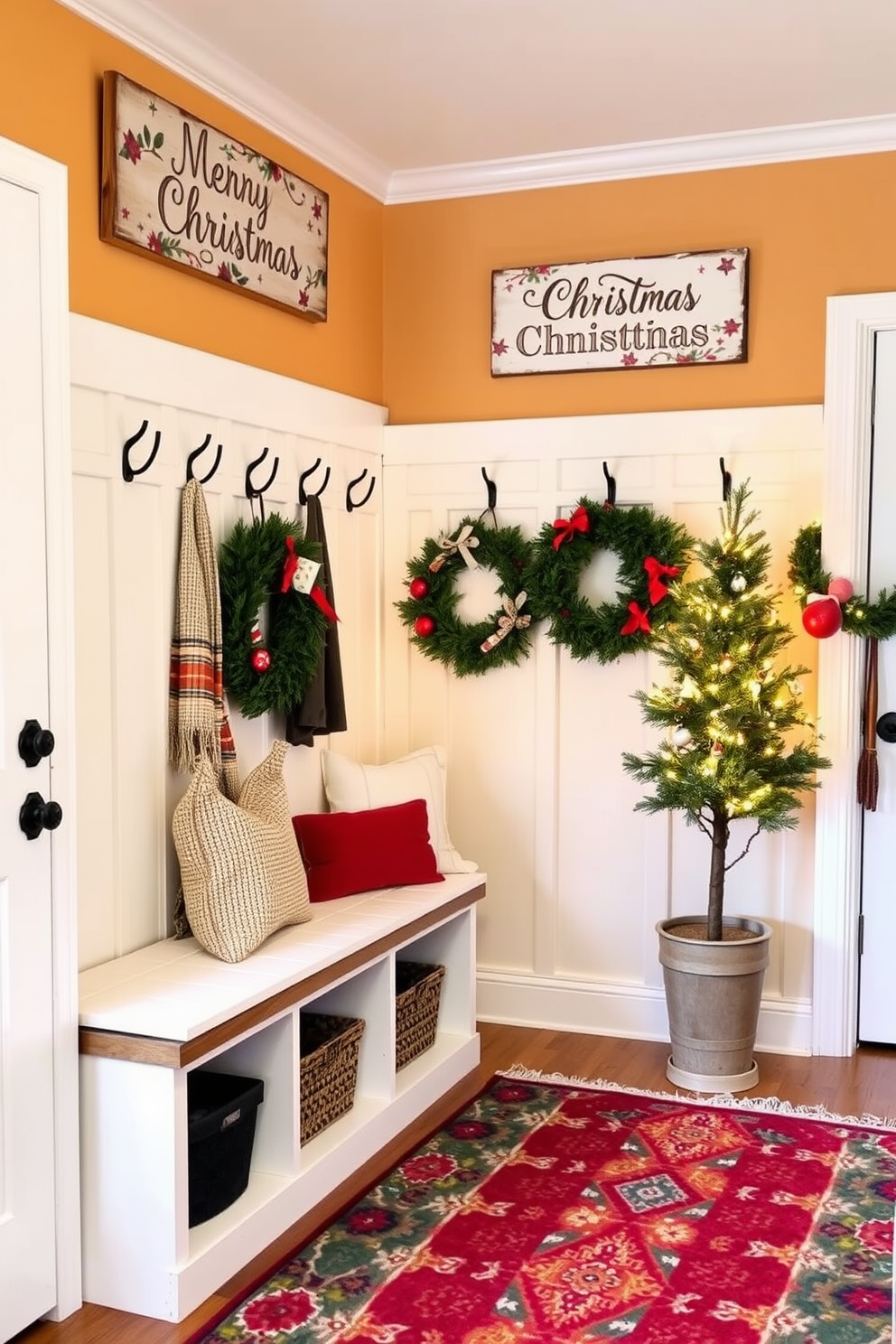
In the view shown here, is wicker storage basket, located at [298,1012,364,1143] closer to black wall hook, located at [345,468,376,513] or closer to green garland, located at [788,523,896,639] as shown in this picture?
black wall hook, located at [345,468,376,513]

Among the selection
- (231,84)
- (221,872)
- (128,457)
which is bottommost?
(221,872)

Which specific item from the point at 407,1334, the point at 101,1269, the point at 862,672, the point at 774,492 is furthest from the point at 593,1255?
the point at 774,492

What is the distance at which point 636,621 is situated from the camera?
3.81 m

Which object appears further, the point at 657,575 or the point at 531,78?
the point at 657,575

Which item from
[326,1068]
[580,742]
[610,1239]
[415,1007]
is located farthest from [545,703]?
[610,1239]


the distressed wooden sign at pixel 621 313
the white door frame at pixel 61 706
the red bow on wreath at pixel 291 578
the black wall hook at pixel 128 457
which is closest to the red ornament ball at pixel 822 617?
the distressed wooden sign at pixel 621 313

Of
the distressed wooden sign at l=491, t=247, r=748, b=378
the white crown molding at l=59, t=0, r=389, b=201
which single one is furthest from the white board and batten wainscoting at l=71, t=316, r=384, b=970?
the distressed wooden sign at l=491, t=247, r=748, b=378

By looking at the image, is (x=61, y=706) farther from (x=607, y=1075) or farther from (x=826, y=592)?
(x=826, y=592)

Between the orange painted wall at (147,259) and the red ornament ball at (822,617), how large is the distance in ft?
5.06

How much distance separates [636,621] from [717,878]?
762 millimetres

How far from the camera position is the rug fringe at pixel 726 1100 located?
334 centimetres

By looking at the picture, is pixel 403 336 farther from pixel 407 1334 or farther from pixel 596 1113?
pixel 407 1334

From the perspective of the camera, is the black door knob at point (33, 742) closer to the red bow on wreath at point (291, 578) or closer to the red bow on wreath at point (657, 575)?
the red bow on wreath at point (291, 578)

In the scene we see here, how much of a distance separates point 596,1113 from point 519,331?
2.31 metres
